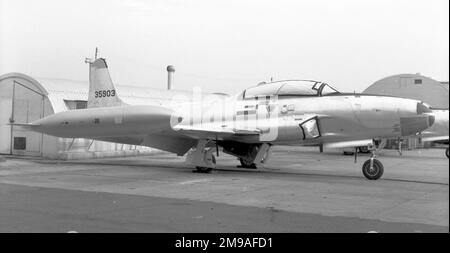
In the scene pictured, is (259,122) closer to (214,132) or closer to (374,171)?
(214,132)

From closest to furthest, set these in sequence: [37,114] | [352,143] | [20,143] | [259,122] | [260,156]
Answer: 1. [352,143]
2. [259,122]
3. [260,156]
4. [37,114]
5. [20,143]

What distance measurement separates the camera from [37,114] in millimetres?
20812

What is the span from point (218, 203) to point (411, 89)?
29.8 m

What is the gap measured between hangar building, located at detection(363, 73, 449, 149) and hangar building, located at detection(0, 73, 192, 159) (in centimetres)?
2043

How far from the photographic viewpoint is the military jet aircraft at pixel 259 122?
1235 cm

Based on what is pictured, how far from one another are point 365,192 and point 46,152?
14000mm

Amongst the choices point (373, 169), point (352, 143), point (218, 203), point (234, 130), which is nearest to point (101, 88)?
point (234, 130)

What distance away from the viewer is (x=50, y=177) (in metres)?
12.7

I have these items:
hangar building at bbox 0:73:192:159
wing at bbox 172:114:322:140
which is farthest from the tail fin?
wing at bbox 172:114:322:140

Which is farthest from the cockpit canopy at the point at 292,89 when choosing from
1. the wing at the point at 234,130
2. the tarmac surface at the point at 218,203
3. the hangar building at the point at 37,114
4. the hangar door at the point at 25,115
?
the hangar door at the point at 25,115

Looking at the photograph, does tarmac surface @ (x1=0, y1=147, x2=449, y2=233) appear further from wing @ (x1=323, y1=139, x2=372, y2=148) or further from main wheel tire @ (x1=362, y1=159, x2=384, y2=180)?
wing @ (x1=323, y1=139, x2=372, y2=148)

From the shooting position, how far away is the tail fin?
17.2 meters
